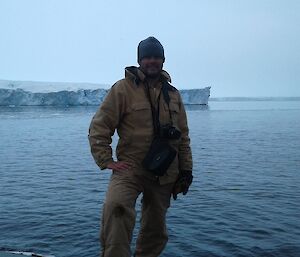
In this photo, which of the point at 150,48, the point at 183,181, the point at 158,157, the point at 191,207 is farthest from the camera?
the point at 191,207

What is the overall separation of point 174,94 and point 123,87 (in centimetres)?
68

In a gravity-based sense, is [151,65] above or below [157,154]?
above

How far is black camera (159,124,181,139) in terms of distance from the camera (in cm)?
421

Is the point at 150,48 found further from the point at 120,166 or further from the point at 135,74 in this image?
the point at 120,166

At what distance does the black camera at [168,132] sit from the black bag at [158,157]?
2.3 inches

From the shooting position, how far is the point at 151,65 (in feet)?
14.1

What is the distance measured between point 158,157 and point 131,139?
354 millimetres

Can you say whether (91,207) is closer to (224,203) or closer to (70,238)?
(70,238)

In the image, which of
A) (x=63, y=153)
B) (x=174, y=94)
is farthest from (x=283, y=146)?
(x=174, y=94)

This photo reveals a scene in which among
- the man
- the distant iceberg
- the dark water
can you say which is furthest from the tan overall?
the distant iceberg

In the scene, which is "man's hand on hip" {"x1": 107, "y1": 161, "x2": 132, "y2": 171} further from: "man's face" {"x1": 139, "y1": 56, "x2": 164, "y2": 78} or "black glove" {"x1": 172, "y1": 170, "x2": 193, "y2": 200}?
"man's face" {"x1": 139, "y1": 56, "x2": 164, "y2": 78}

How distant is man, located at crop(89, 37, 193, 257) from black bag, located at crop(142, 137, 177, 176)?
58 mm

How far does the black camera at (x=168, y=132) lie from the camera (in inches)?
166

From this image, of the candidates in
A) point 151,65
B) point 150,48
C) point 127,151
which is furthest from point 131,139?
point 150,48
